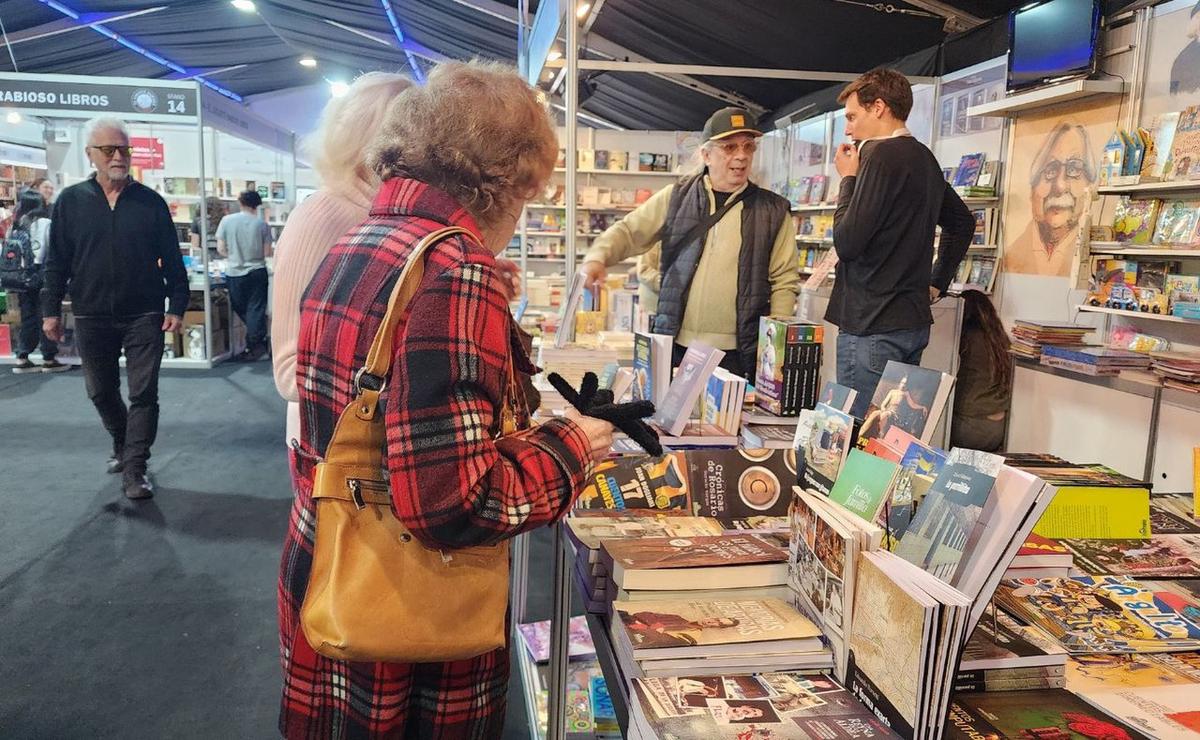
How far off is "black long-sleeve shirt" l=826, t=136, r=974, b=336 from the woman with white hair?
164 centimetres

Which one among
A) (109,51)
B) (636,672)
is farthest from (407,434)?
(109,51)

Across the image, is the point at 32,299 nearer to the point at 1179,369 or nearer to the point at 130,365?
the point at 130,365

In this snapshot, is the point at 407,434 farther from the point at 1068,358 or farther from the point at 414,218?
the point at 1068,358

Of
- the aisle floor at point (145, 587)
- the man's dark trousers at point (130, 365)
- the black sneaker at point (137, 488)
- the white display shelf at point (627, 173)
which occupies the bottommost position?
the aisle floor at point (145, 587)

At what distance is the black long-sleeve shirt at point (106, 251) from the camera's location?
386 centimetres

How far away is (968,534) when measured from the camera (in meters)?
0.96

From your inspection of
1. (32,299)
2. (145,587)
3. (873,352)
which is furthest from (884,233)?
(32,299)

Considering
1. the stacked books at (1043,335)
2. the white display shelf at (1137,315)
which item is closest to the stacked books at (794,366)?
the white display shelf at (1137,315)

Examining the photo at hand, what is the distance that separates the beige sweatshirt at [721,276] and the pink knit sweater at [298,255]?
1.34 m

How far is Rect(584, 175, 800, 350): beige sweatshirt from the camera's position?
307 centimetres

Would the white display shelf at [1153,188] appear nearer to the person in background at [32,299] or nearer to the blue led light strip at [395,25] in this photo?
the blue led light strip at [395,25]

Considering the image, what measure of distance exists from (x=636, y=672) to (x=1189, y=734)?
0.60 meters

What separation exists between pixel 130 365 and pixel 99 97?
4827 millimetres

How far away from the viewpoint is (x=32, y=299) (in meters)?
7.46
